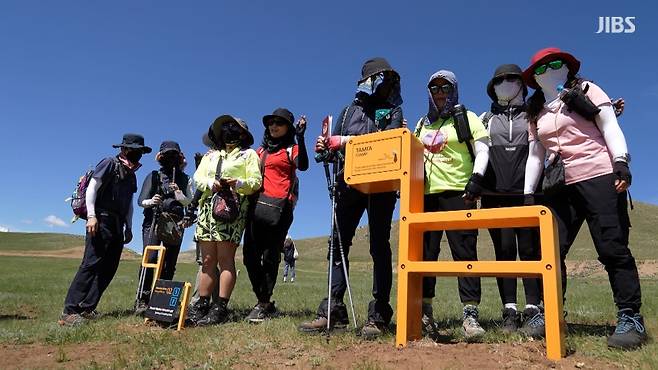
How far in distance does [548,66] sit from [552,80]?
14 centimetres

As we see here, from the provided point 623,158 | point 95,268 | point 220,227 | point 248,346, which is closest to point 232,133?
point 220,227

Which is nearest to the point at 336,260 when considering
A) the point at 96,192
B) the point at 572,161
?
the point at 572,161

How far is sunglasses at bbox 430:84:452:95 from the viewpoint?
5.35 meters

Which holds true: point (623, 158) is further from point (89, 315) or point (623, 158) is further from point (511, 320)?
point (89, 315)

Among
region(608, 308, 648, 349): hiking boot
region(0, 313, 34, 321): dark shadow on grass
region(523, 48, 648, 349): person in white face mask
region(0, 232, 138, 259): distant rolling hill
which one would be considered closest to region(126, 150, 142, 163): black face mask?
region(0, 313, 34, 321): dark shadow on grass

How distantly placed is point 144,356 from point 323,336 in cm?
170

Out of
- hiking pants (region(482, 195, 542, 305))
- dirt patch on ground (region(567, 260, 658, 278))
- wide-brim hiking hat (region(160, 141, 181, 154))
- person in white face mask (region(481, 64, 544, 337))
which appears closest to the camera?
hiking pants (region(482, 195, 542, 305))

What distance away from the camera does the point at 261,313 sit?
6.80m

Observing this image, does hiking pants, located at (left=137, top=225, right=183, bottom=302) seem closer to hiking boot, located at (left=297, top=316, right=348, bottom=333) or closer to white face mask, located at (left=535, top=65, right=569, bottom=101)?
hiking boot, located at (left=297, top=316, right=348, bottom=333)

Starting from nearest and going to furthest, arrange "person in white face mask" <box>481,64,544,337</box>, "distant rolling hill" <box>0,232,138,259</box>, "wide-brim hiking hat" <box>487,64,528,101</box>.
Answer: "person in white face mask" <box>481,64,544,337</box> < "wide-brim hiking hat" <box>487,64,528,101</box> < "distant rolling hill" <box>0,232,138,259</box>

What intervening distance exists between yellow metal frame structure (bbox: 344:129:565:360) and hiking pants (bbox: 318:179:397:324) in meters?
0.39

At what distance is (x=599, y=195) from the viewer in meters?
4.35

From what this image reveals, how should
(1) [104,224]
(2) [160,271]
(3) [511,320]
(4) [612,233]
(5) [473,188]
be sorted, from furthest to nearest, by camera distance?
(2) [160,271]
(1) [104,224]
(3) [511,320]
(5) [473,188]
(4) [612,233]

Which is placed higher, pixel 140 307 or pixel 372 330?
pixel 372 330
